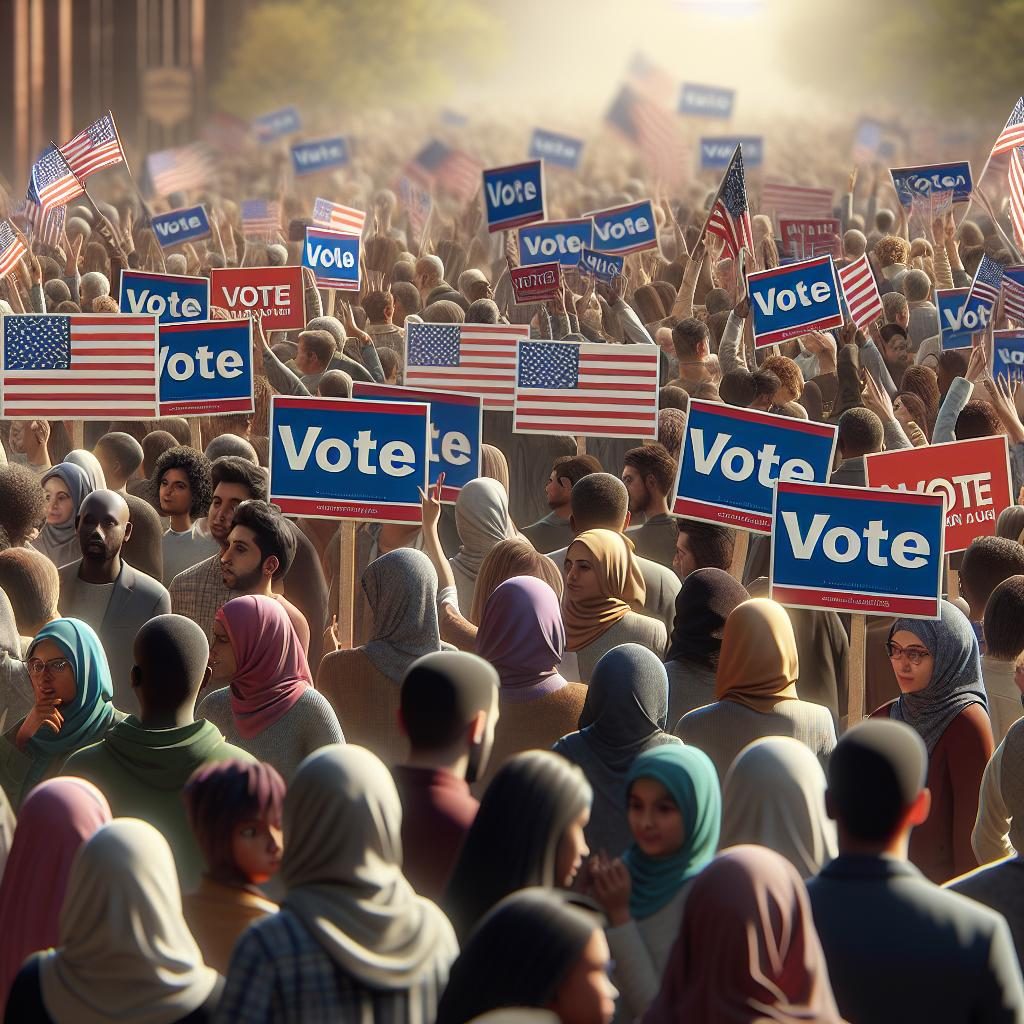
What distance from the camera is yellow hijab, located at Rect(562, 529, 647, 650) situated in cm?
620

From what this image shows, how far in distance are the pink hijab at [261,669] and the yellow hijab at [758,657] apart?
111 centimetres

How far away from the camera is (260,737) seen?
5.20 m

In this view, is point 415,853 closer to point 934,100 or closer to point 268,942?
point 268,942

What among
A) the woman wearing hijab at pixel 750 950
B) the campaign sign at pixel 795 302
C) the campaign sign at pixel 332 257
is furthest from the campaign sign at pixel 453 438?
the campaign sign at pixel 332 257

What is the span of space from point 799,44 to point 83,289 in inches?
2675

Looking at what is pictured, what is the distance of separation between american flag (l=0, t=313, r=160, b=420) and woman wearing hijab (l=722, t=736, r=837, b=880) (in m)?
5.58

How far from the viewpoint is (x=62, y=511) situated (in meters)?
7.45

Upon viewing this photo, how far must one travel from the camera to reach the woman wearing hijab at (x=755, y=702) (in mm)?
5199

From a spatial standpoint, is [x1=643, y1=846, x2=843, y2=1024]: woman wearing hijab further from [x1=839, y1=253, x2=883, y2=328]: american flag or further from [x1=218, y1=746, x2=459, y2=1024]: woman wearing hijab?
[x1=839, y1=253, x2=883, y2=328]: american flag

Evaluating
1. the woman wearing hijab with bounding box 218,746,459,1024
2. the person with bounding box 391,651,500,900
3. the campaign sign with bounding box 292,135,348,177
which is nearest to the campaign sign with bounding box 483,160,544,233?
the campaign sign with bounding box 292,135,348,177

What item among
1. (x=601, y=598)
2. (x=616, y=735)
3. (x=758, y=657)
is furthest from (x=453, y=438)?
(x=616, y=735)

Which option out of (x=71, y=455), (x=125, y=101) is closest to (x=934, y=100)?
(x=125, y=101)

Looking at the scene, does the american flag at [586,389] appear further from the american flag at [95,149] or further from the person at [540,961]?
the american flag at [95,149]

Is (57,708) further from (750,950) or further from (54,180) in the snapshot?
(54,180)
